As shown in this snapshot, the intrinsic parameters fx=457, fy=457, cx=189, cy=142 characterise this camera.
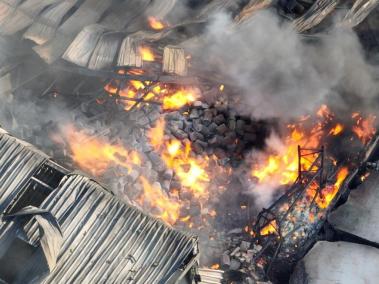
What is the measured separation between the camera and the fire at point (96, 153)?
1418 centimetres

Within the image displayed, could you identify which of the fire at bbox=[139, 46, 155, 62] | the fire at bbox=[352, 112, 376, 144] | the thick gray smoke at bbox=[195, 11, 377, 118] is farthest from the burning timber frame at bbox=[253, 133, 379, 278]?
the fire at bbox=[139, 46, 155, 62]

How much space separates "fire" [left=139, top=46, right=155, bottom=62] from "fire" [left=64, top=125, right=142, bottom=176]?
329 centimetres

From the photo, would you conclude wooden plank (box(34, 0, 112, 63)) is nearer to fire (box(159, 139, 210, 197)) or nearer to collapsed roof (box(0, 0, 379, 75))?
collapsed roof (box(0, 0, 379, 75))

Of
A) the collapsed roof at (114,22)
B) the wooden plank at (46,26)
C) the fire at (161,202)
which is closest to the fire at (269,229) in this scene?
the fire at (161,202)

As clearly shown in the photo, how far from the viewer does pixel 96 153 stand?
1451 cm

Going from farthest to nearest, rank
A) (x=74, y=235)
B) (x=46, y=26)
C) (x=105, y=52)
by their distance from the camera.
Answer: (x=46, y=26), (x=105, y=52), (x=74, y=235)

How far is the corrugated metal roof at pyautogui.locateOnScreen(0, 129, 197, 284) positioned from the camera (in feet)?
33.3

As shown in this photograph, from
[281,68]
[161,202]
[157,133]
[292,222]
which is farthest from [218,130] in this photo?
[292,222]

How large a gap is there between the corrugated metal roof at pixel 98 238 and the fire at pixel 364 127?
28.5ft

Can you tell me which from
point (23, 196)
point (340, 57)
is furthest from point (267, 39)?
point (23, 196)

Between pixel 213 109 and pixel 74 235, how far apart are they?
728cm

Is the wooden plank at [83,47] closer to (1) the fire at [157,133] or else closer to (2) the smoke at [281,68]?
(1) the fire at [157,133]

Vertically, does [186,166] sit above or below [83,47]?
below

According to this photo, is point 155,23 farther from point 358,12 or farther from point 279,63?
point 358,12
